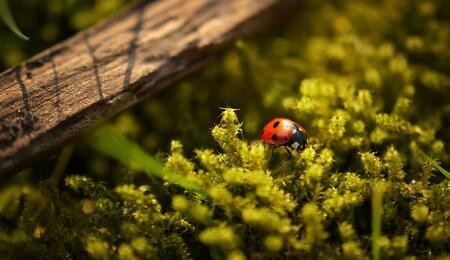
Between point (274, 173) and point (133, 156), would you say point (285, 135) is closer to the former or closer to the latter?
point (274, 173)

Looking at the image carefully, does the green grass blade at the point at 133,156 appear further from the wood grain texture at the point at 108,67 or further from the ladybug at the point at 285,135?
the ladybug at the point at 285,135

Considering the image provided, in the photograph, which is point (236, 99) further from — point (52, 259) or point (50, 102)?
point (52, 259)

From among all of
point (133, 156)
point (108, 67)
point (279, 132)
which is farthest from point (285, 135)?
point (108, 67)

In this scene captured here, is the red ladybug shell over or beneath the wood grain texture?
beneath

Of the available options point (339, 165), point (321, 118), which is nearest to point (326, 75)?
point (321, 118)

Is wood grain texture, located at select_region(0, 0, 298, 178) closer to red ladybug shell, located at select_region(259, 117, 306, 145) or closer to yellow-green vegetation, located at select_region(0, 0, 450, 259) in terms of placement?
yellow-green vegetation, located at select_region(0, 0, 450, 259)

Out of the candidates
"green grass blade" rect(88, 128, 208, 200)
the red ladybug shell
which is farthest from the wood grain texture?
the red ladybug shell
